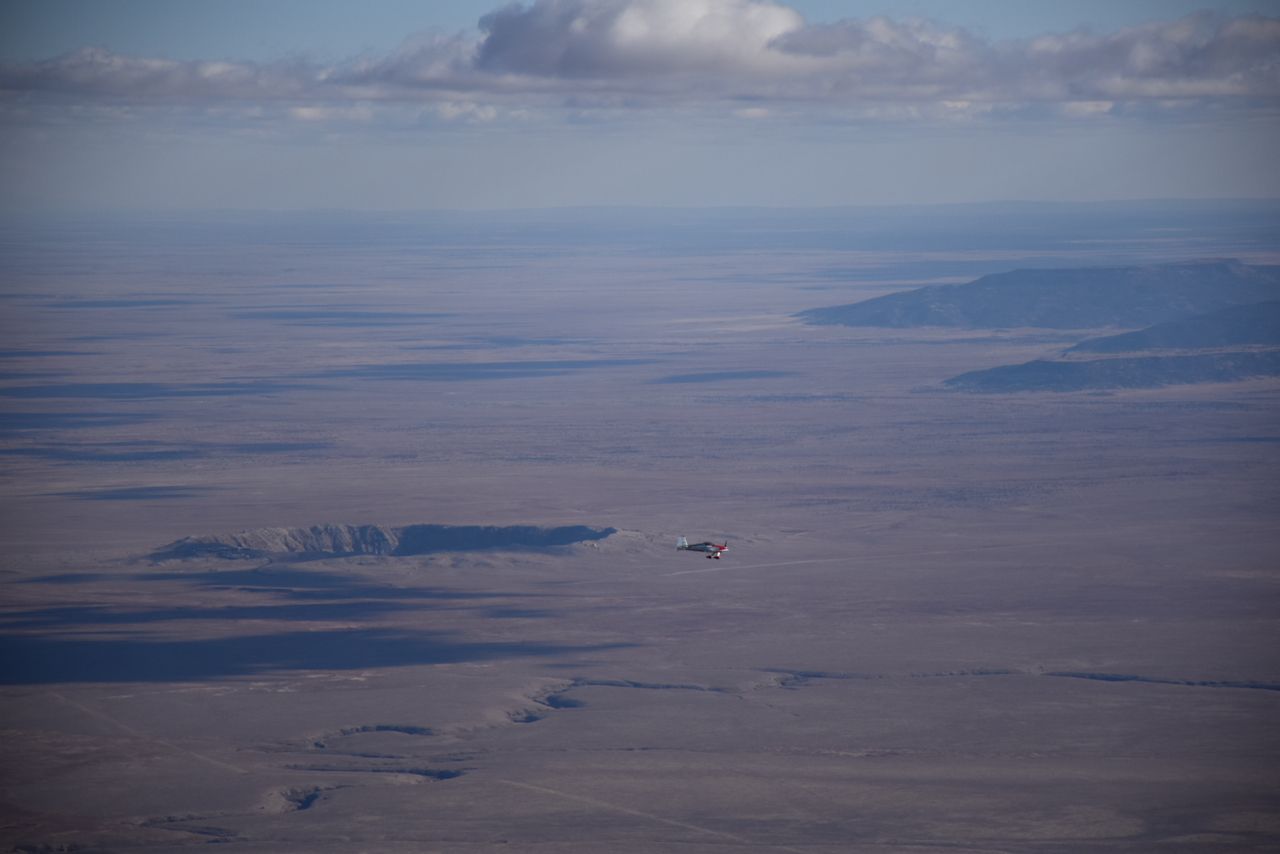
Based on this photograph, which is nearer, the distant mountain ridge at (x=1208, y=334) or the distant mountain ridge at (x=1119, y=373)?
the distant mountain ridge at (x=1119, y=373)

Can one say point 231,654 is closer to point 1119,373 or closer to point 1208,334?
point 1119,373

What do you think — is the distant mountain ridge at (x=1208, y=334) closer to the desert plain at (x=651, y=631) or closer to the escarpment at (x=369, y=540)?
the desert plain at (x=651, y=631)

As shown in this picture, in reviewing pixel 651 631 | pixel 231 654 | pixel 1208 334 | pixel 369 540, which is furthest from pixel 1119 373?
pixel 231 654

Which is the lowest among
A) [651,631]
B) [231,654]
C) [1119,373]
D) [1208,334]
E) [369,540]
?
[651,631]

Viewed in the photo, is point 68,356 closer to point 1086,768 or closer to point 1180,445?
point 1180,445

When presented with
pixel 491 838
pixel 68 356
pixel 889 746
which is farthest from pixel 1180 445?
pixel 68 356

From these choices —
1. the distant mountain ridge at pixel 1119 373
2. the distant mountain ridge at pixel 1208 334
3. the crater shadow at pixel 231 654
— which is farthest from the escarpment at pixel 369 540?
the distant mountain ridge at pixel 1208 334

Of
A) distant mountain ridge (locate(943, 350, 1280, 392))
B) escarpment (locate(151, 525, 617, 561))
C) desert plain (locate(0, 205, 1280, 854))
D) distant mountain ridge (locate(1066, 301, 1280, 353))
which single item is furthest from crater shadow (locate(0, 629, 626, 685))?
distant mountain ridge (locate(1066, 301, 1280, 353))

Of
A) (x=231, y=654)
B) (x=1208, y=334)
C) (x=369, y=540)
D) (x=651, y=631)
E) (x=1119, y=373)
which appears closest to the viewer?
(x=231, y=654)

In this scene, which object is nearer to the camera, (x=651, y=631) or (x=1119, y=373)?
(x=651, y=631)

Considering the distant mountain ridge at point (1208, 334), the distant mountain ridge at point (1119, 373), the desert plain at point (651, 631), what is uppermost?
the distant mountain ridge at point (1208, 334)
